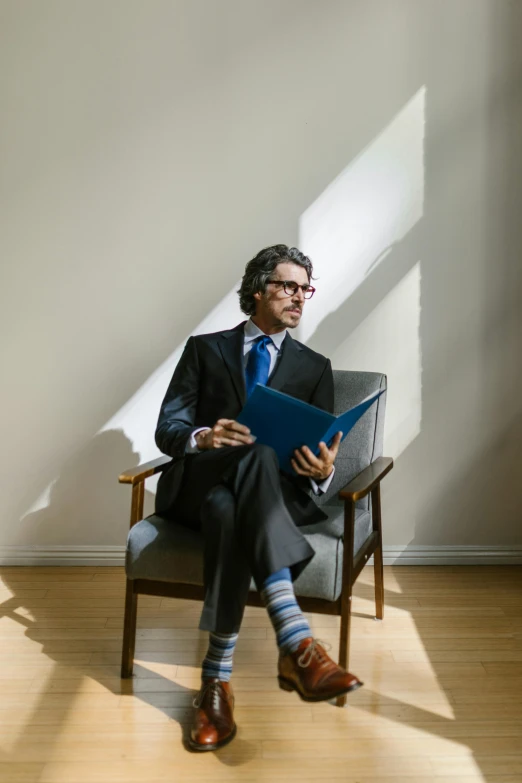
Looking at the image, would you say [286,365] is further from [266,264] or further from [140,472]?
[140,472]

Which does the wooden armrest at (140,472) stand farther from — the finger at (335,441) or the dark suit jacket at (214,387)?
the finger at (335,441)

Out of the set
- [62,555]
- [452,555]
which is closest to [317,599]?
[452,555]

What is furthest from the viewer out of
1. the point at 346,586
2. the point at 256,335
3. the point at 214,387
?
the point at 256,335

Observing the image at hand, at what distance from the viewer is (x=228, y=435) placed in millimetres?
2014

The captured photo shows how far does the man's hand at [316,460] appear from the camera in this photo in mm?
2012

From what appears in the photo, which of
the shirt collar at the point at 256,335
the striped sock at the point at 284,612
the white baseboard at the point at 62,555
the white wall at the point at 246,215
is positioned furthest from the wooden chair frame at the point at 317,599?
the white baseboard at the point at 62,555

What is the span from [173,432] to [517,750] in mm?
1282

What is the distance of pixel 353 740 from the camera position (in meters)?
1.81

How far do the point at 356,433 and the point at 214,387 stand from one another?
0.55 m

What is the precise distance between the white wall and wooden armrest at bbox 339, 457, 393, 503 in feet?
2.53

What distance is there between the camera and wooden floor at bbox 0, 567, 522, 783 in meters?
1.70

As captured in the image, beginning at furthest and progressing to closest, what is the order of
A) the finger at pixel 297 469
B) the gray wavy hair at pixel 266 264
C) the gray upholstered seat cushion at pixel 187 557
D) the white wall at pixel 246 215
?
1. the white wall at pixel 246 215
2. the gray wavy hair at pixel 266 264
3. the finger at pixel 297 469
4. the gray upholstered seat cushion at pixel 187 557

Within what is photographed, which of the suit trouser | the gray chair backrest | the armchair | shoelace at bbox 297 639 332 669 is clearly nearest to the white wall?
the gray chair backrest

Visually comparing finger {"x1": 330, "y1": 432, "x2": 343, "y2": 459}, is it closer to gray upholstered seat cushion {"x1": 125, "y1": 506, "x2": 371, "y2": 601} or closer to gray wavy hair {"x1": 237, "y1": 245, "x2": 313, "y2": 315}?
gray upholstered seat cushion {"x1": 125, "y1": 506, "x2": 371, "y2": 601}
